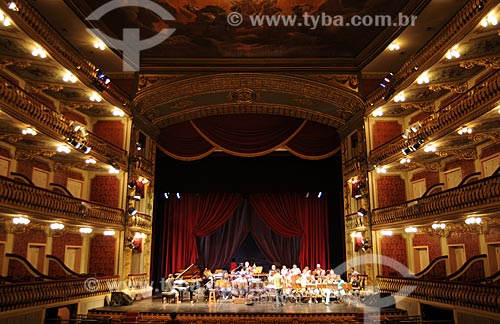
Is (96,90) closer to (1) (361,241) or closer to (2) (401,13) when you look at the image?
(2) (401,13)

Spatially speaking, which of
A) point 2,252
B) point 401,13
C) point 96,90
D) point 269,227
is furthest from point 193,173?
point 401,13

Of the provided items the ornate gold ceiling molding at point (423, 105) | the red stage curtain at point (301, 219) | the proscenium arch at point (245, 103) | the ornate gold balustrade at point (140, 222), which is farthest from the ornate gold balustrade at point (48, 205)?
the ornate gold ceiling molding at point (423, 105)

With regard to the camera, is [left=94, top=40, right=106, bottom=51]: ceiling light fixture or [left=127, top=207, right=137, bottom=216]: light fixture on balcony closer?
[left=94, top=40, right=106, bottom=51]: ceiling light fixture

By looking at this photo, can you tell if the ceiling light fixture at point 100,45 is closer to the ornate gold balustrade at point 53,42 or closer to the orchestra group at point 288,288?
the ornate gold balustrade at point 53,42

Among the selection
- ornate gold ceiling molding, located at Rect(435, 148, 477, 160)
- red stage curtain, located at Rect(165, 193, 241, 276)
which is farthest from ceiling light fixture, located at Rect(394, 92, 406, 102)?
red stage curtain, located at Rect(165, 193, 241, 276)

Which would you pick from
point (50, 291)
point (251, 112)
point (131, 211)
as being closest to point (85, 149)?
point (131, 211)

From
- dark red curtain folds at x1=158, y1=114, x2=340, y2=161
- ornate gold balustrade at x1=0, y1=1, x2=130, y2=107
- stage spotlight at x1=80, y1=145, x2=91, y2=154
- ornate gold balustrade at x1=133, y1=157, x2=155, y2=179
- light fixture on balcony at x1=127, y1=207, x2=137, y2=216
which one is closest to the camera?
ornate gold balustrade at x1=0, y1=1, x2=130, y2=107

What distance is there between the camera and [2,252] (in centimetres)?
1260

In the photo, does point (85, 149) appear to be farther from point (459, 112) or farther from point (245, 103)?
point (459, 112)

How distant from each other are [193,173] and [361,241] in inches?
362

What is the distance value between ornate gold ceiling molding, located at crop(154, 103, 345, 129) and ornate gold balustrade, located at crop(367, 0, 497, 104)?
5.33 meters

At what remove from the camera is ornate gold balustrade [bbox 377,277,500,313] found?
30.2 feet

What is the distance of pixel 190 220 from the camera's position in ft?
73.5

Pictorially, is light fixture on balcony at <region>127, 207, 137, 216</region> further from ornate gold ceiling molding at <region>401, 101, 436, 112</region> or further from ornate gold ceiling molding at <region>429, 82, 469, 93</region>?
ornate gold ceiling molding at <region>429, 82, 469, 93</region>
